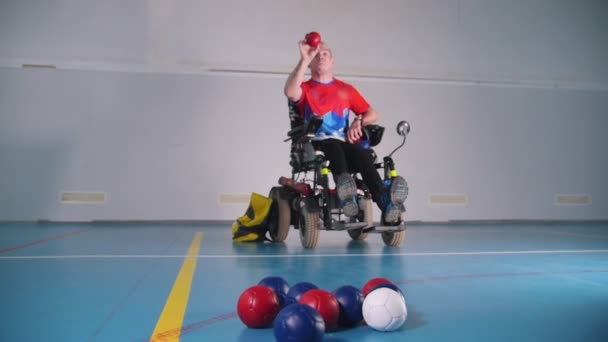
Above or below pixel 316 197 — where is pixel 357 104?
above

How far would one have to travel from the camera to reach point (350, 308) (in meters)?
1.49

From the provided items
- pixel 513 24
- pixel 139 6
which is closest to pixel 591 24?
pixel 513 24

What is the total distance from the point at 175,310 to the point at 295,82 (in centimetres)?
223

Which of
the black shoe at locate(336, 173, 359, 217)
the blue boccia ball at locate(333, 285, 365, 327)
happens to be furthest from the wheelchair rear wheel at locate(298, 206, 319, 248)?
the blue boccia ball at locate(333, 285, 365, 327)

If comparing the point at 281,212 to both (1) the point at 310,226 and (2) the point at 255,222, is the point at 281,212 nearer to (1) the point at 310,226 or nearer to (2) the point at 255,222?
(2) the point at 255,222

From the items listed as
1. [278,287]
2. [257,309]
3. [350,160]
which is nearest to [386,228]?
[350,160]

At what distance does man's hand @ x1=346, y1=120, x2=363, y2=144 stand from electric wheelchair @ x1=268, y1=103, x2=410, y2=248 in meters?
0.06

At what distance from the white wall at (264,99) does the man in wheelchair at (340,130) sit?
11.9ft

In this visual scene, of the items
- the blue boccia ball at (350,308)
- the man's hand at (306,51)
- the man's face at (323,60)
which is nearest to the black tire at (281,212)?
the man's face at (323,60)

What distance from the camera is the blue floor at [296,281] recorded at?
1414 mm

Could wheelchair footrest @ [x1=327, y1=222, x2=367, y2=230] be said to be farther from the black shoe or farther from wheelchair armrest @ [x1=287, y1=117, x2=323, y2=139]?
wheelchair armrest @ [x1=287, y1=117, x2=323, y2=139]

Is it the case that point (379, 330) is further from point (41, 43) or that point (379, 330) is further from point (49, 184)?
point (41, 43)

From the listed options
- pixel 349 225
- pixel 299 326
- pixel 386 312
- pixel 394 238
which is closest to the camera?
pixel 299 326

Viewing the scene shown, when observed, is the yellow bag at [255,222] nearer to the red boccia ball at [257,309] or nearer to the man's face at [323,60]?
the man's face at [323,60]
